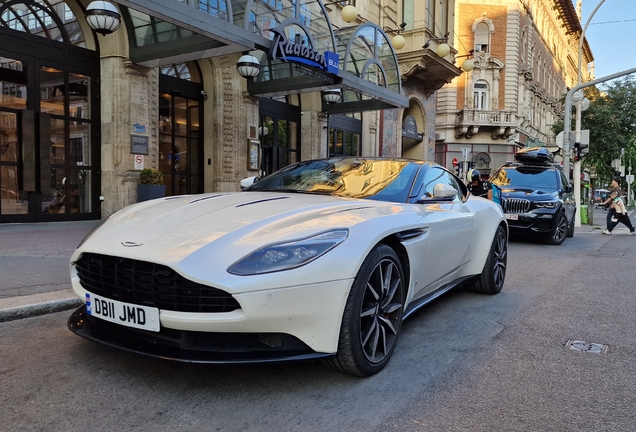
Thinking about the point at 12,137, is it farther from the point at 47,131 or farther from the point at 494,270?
the point at 494,270

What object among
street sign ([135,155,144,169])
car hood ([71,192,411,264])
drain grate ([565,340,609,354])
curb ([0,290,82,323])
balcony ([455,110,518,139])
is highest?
balcony ([455,110,518,139])

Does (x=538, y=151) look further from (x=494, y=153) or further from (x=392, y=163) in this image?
(x=494, y=153)

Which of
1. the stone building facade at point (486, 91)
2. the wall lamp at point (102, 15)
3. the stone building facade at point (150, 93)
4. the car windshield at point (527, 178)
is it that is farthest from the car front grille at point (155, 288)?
the stone building facade at point (486, 91)

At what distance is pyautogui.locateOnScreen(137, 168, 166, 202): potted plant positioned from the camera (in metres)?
10.1

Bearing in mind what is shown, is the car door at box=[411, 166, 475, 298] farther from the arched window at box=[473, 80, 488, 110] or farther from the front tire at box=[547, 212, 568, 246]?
the arched window at box=[473, 80, 488, 110]

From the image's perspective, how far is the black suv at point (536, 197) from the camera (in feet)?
32.8

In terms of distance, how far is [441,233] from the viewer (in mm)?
3701

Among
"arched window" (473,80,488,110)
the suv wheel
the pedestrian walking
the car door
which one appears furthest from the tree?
the car door

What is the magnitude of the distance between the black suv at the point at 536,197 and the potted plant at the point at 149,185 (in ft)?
24.0

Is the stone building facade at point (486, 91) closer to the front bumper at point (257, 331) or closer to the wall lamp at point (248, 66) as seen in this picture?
the wall lamp at point (248, 66)

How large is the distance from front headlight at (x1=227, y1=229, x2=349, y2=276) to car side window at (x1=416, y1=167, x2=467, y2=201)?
4.78 ft

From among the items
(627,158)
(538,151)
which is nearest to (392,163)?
(538,151)

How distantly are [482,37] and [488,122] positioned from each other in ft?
23.0

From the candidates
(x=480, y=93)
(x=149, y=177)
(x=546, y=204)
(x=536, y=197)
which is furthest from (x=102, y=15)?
(x=480, y=93)
